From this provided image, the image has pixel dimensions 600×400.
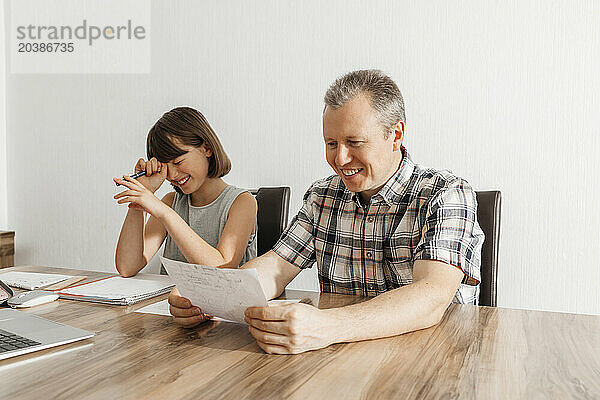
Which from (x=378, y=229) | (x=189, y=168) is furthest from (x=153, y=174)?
(x=378, y=229)

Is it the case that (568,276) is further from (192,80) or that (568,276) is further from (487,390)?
(192,80)

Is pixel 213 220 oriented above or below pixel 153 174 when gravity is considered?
below

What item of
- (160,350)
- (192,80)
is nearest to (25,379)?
(160,350)

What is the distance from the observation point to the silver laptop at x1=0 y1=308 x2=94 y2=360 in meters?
1.07

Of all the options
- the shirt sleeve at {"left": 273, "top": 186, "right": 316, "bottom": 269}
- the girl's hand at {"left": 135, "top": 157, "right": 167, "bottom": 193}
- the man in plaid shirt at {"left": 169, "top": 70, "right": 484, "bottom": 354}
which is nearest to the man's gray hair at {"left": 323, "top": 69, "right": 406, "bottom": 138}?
the man in plaid shirt at {"left": 169, "top": 70, "right": 484, "bottom": 354}

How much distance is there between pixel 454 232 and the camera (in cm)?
143

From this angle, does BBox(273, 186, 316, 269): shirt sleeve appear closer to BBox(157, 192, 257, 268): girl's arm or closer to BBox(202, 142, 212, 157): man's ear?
BBox(157, 192, 257, 268): girl's arm

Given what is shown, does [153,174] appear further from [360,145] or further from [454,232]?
[454,232]

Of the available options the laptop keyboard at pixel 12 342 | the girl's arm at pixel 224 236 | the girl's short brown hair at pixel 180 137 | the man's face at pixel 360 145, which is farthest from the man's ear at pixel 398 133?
the laptop keyboard at pixel 12 342

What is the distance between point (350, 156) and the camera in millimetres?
1529

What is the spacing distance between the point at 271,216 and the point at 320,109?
75cm

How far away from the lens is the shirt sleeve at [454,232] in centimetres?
138

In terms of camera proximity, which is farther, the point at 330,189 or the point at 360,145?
the point at 330,189

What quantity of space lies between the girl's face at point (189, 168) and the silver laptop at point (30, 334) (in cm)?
80
